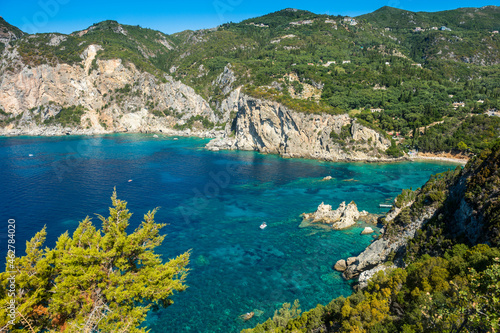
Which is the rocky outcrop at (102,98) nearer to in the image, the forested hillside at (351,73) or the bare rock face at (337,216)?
the forested hillside at (351,73)

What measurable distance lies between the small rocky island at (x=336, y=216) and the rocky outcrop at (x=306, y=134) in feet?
158

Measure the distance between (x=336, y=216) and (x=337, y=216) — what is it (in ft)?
0.51

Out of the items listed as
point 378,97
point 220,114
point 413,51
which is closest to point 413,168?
point 378,97

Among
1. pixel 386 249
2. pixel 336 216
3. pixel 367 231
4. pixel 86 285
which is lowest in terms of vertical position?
pixel 367 231

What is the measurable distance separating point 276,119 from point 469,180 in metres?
79.8

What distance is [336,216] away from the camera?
4438 cm

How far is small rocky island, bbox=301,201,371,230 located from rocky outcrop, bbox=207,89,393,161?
4815 centimetres

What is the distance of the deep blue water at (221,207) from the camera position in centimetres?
2750

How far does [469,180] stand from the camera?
23.0 m

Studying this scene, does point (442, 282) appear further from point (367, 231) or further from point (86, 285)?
point (367, 231)

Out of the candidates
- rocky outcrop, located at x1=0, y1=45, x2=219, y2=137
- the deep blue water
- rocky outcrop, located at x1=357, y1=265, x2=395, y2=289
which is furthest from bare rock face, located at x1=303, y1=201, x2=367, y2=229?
rocky outcrop, located at x1=0, y1=45, x2=219, y2=137

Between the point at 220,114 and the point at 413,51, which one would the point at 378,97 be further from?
the point at 413,51

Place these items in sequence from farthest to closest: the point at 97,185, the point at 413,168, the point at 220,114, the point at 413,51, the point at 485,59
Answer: the point at 413,51
the point at 485,59
the point at 220,114
the point at 413,168
the point at 97,185

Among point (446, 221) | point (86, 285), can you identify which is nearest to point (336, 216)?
point (446, 221)
